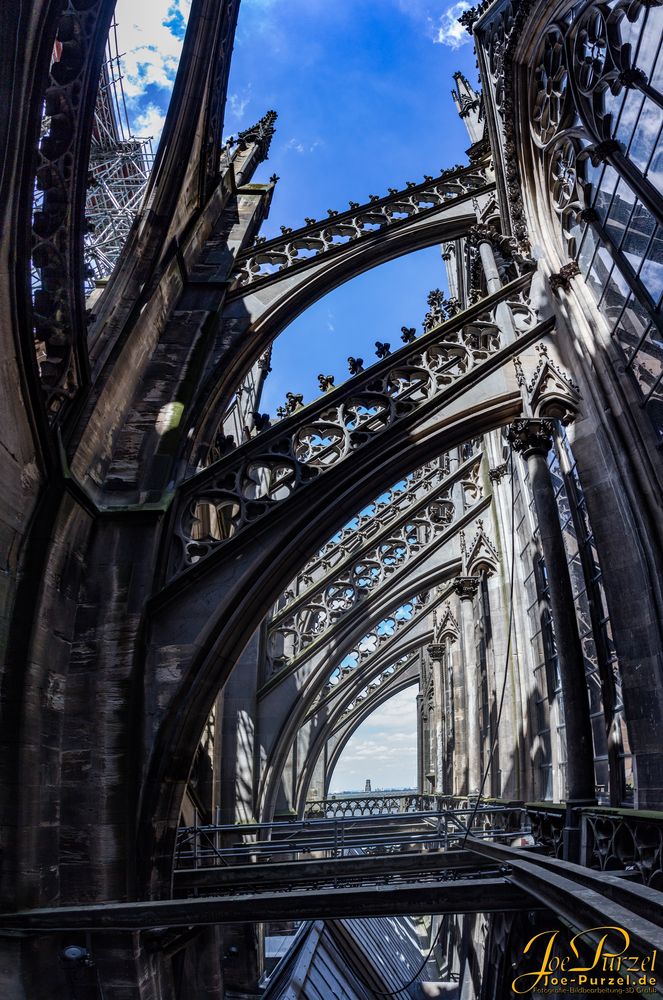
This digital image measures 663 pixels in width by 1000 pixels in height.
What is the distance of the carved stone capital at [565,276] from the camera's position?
799 cm

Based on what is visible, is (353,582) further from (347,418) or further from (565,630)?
(565,630)

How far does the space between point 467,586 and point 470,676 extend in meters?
1.84

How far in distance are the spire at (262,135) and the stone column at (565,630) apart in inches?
462

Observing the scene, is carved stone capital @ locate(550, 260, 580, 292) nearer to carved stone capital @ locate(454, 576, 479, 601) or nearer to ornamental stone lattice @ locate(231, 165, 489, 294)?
ornamental stone lattice @ locate(231, 165, 489, 294)

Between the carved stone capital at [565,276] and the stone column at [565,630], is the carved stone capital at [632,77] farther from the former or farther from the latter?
the stone column at [565,630]

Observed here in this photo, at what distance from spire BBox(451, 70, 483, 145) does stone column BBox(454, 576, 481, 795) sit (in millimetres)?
10391

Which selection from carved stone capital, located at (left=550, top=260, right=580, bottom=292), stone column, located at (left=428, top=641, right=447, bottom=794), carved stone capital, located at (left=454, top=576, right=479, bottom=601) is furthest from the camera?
stone column, located at (left=428, top=641, right=447, bottom=794)

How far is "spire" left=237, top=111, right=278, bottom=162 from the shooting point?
15.1 metres

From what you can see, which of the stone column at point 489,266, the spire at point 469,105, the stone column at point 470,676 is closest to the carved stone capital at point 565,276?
the stone column at point 489,266

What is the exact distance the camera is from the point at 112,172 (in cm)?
1806

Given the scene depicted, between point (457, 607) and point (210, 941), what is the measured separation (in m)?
11.9

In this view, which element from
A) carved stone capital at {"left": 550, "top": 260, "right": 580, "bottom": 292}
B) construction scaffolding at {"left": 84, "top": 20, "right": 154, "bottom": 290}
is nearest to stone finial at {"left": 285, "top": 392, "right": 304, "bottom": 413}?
carved stone capital at {"left": 550, "top": 260, "right": 580, "bottom": 292}

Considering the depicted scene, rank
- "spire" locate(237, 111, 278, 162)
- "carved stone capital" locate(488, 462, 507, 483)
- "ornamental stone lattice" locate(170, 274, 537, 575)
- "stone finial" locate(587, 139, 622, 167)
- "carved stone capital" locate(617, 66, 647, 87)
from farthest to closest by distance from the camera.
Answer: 1. "spire" locate(237, 111, 278, 162)
2. "carved stone capital" locate(488, 462, 507, 483)
3. "stone finial" locate(587, 139, 622, 167)
4. "ornamental stone lattice" locate(170, 274, 537, 575)
5. "carved stone capital" locate(617, 66, 647, 87)

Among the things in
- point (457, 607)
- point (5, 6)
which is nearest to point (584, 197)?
point (5, 6)
